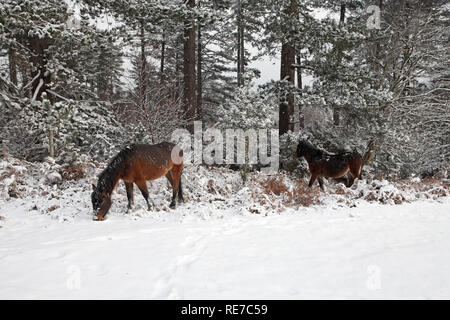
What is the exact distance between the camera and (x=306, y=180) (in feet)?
31.1

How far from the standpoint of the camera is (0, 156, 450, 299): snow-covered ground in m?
2.71

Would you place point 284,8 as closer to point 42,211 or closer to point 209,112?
point 42,211

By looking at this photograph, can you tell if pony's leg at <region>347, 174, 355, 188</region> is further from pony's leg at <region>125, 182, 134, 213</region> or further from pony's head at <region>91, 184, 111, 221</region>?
pony's head at <region>91, 184, 111, 221</region>

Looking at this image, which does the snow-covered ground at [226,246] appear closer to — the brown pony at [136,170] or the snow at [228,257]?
the snow at [228,257]

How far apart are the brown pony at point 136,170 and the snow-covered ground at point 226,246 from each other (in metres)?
0.41

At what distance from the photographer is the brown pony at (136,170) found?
18.6ft

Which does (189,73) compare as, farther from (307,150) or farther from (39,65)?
(307,150)

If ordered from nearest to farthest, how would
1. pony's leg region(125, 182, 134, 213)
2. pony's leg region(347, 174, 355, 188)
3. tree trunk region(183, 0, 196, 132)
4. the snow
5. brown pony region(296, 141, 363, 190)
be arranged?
the snow → pony's leg region(125, 182, 134, 213) → brown pony region(296, 141, 363, 190) → pony's leg region(347, 174, 355, 188) → tree trunk region(183, 0, 196, 132)

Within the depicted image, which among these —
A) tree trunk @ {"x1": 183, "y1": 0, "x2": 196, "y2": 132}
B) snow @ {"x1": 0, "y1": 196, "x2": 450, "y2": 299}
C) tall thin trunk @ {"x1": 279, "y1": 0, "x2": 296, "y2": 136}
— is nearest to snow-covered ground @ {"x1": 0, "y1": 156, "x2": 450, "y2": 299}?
snow @ {"x1": 0, "y1": 196, "x2": 450, "y2": 299}

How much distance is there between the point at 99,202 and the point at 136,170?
96 centimetres

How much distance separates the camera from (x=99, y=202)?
566 centimetres

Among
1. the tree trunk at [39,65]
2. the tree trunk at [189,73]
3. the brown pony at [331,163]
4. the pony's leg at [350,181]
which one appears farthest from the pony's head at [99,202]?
the pony's leg at [350,181]
